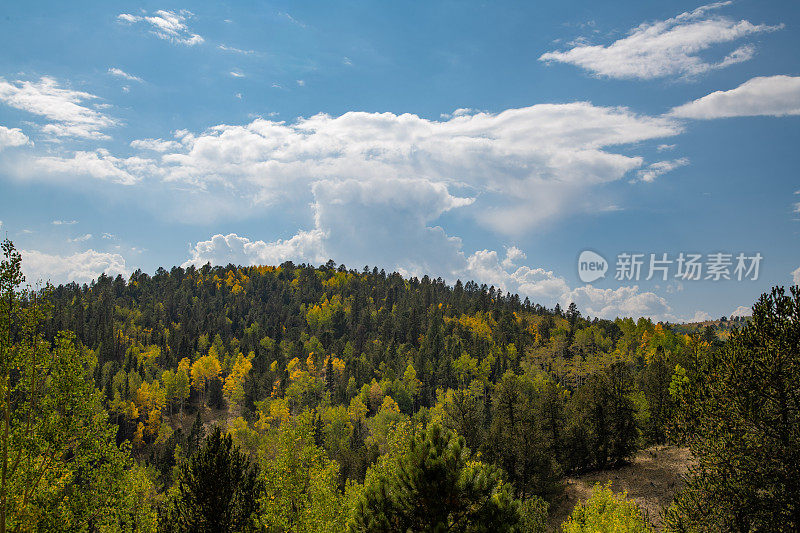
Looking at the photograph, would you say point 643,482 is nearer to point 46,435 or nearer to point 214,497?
point 214,497

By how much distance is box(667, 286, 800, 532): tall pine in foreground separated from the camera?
650 inches

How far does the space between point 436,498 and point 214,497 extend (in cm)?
1019

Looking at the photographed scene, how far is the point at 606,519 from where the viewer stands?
23047 millimetres

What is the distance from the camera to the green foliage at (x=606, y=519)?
20911mm

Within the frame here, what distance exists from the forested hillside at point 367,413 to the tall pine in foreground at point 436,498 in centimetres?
5

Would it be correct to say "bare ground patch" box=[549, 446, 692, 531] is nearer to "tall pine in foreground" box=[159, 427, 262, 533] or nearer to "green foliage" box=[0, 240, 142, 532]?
"tall pine in foreground" box=[159, 427, 262, 533]

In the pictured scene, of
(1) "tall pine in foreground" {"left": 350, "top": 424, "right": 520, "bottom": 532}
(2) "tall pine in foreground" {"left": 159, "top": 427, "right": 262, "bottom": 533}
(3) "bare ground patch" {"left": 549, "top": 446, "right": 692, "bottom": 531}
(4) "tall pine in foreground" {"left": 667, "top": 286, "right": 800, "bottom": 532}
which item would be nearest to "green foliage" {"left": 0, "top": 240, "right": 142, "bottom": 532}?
(2) "tall pine in foreground" {"left": 159, "top": 427, "right": 262, "bottom": 533}

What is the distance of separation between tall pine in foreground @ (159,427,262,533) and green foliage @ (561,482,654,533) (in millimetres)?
15765

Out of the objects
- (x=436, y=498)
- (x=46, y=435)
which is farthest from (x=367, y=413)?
(x=436, y=498)

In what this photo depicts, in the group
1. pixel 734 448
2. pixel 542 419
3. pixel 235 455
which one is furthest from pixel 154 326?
pixel 734 448

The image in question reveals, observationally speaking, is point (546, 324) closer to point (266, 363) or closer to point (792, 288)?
point (266, 363)

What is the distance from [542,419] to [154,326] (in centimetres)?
18280

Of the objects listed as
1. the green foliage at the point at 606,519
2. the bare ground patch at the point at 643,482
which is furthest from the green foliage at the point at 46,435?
the bare ground patch at the point at 643,482

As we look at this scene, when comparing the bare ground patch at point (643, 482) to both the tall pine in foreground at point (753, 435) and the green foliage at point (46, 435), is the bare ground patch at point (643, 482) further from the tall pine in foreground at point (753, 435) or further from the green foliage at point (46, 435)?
the green foliage at point (46, 435)
